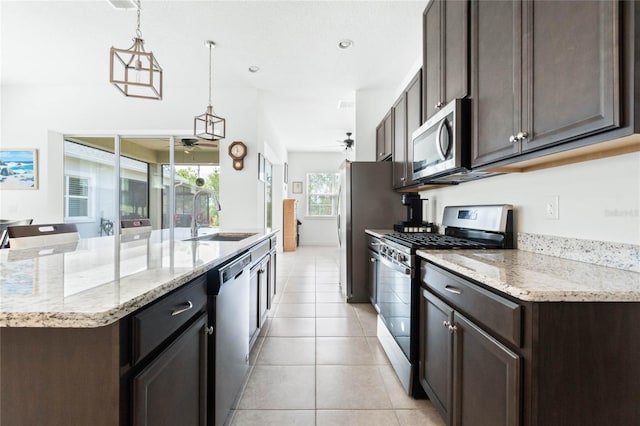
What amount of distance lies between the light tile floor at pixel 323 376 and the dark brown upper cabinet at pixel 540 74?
59.3 inches

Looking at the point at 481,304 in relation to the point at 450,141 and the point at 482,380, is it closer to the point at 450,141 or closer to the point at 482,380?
the point at 482,380

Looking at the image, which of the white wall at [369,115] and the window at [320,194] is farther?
the window at [320,194]

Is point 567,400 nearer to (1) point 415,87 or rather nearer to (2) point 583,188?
(2) point 583,188

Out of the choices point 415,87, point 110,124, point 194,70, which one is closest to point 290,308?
point 415,87

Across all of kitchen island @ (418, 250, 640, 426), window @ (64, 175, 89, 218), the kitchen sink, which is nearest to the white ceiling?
window @ (64, 175, 89, 218)

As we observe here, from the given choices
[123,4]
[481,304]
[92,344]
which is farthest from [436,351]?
[123,4]

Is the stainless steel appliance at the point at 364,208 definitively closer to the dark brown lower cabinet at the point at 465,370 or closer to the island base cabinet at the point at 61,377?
the dark brown lower cabinet at the point at 465,370

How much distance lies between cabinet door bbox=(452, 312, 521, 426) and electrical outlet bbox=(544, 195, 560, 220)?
77cm

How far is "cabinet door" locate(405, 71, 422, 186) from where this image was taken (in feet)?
8.45

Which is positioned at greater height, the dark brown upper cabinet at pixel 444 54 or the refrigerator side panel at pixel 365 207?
the dark brown upper cabinet at pixel 444 54

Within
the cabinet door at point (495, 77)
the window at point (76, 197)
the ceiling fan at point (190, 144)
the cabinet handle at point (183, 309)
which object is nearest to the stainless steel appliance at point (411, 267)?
the cabinet door at point (495, 77)

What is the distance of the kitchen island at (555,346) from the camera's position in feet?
2.75

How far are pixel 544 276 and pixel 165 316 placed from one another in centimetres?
127

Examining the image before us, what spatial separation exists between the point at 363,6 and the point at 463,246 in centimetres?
232
